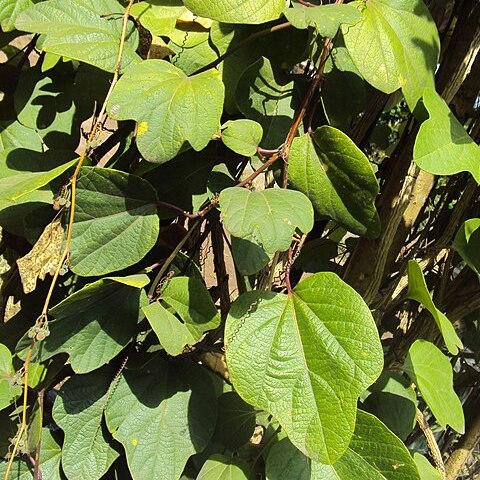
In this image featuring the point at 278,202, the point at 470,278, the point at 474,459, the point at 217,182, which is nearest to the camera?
the point at 278,202

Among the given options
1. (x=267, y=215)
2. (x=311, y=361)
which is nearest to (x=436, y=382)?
(x=311, y=361)

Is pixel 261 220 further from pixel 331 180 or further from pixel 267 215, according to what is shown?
pixel 331 180

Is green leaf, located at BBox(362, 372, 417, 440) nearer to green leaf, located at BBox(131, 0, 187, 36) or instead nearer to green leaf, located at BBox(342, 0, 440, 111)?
green leaf, located at BBox(342, 0, 440, 111)

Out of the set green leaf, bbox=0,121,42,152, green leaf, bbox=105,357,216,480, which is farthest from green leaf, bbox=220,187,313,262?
green leaf, bbox=0,121,42,152

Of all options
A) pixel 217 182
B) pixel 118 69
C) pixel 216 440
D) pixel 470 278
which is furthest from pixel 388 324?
pixel 118 69

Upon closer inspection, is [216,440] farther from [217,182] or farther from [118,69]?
[118,69]

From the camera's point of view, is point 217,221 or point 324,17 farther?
point 217,221
